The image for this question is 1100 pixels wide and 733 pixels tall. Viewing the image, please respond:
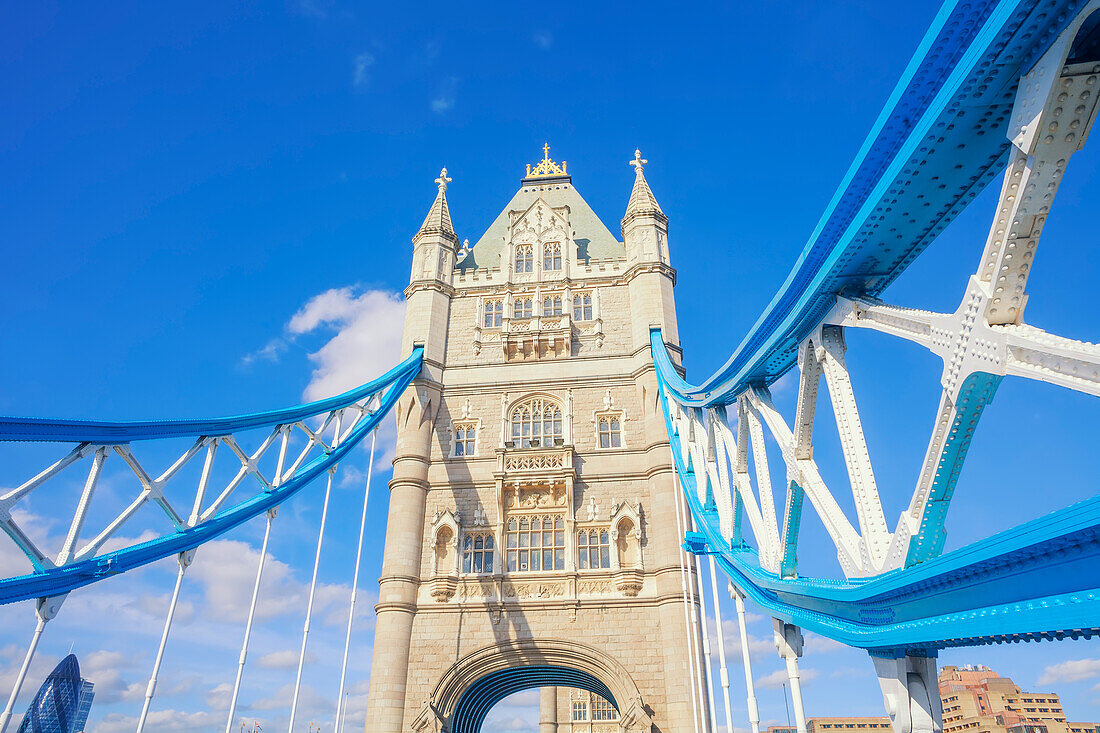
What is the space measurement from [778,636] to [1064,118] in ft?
26.9

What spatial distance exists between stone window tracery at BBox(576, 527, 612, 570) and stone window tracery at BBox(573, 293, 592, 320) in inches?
295

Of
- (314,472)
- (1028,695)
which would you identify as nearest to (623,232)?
(314,472)

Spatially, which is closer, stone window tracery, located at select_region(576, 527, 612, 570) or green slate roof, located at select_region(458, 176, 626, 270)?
stone window tracery, located at select_region(576, 527, 612, 570)

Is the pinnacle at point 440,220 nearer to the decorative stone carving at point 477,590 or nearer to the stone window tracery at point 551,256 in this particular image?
the stone window tracery at point 551,256

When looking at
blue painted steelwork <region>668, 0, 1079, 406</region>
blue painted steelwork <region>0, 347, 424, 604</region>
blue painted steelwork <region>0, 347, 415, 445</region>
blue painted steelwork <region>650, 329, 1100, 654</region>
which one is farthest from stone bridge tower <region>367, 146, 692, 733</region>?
blue painted steelwork <region>668, 0, 1079, 406</region>

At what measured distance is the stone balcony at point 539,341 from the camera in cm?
2312

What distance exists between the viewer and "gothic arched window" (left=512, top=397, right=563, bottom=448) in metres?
21.7

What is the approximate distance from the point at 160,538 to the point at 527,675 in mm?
12131

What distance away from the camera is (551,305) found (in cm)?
A: 2438

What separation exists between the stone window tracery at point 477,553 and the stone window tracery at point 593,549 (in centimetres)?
251

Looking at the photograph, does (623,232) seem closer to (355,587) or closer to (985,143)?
(355,587)

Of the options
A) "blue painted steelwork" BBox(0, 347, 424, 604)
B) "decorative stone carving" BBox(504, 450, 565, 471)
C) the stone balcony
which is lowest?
"blue painted steelwork" BBox(0, 347, 424, 604)

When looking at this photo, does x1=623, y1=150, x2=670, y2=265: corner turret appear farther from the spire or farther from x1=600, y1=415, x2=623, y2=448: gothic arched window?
x1=600, y1=415, x2=623, y2=448: gothic arched window

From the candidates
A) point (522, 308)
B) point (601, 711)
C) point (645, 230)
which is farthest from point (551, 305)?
point (601, 711)
